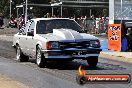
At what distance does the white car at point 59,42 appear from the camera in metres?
12.4

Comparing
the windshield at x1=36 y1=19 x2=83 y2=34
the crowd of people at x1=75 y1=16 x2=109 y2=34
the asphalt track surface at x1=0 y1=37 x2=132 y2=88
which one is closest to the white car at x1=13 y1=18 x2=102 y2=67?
the windshield at x1=36 y1=19 x2=83 y2=34

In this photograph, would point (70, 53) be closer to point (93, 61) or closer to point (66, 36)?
point (66, 36)

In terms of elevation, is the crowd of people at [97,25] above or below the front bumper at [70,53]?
above

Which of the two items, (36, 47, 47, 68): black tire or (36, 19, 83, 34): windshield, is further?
(36, 19, 83, 34): windshield

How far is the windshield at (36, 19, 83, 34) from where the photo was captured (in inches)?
535

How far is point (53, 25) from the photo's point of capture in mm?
13688

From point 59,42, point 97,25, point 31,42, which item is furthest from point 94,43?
point 97,25

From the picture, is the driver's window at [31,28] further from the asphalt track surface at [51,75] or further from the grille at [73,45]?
the grille at [73,45]

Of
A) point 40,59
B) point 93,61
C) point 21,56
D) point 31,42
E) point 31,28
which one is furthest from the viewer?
point 21,56

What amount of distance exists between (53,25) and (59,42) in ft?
4.82

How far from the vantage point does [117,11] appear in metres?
28.0

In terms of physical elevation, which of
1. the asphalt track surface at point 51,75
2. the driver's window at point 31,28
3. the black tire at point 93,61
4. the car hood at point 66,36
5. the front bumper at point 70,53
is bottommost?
the asphalt track surface at point 51,75

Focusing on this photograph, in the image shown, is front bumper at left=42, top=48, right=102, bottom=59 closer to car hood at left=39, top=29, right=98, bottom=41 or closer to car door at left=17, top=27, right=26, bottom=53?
car hood at left=39, top=29, right=98, bottom=41

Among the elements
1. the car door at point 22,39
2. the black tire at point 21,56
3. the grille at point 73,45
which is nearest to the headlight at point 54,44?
the grille at point 73,45
